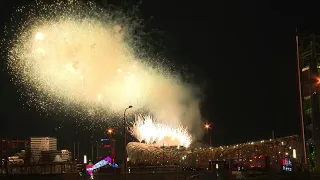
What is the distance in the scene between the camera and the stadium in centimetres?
5975

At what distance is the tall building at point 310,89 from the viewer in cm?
4784

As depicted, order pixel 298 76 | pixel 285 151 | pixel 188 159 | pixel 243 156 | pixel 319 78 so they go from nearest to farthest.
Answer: pixel 319 78 → pixel 298 76 → pixel 285 151 → pixel 243 156 → pixel 188 159

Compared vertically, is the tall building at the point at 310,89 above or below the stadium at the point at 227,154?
above

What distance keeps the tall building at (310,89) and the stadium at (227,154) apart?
11.0ft

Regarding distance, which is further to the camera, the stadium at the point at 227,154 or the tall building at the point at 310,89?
the stadium at the point at 227,154

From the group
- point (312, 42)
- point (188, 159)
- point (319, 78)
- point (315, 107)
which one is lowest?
point (188, 159)

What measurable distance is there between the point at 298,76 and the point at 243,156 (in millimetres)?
19622

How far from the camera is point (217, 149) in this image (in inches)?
2933

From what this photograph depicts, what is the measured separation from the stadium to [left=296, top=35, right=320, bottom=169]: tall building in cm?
335

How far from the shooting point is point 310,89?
5103 cm

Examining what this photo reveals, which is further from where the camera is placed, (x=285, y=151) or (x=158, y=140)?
(x=158, y=140)

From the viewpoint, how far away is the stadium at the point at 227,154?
5975 centimetres

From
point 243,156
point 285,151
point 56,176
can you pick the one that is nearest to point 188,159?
point 243,156

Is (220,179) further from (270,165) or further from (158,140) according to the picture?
(158,140)
